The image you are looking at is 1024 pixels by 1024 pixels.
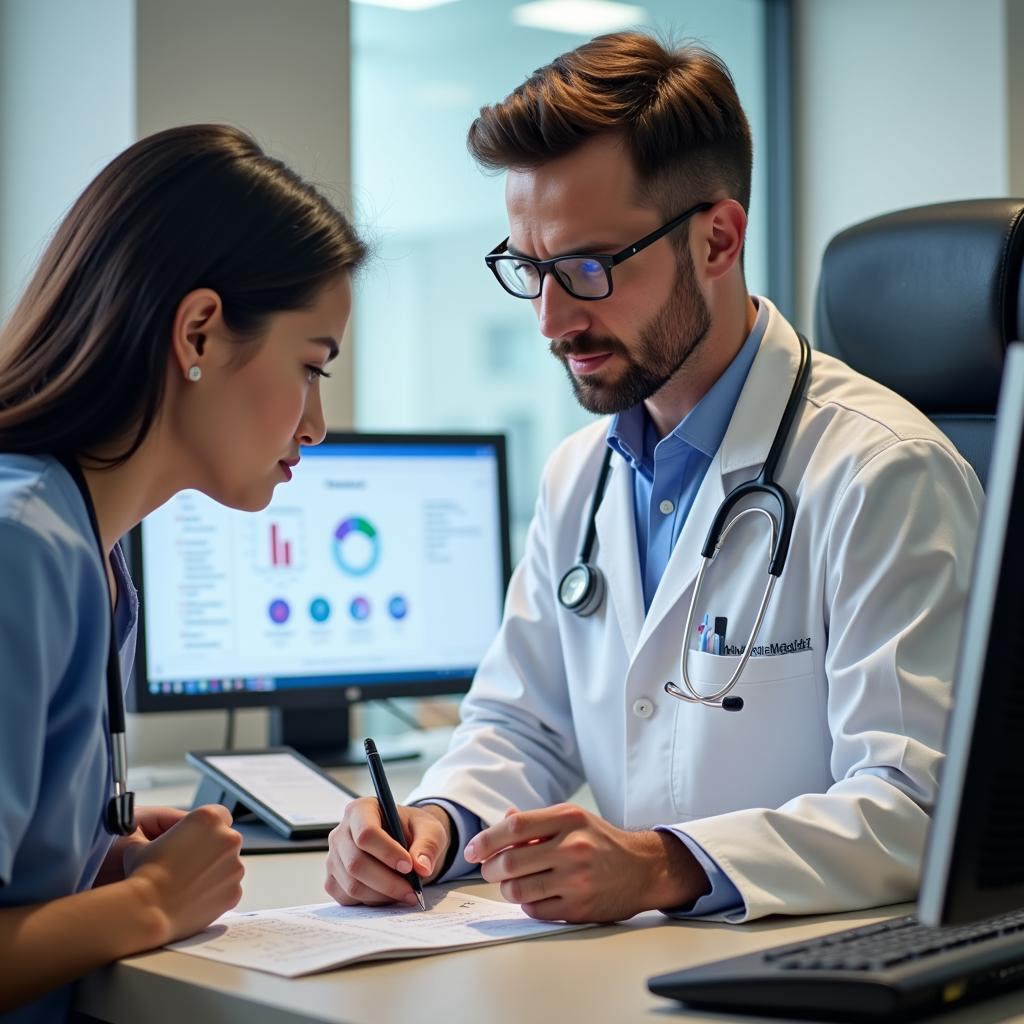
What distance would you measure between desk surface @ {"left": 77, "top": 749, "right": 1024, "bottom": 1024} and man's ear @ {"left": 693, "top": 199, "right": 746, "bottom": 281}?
75 centimetres

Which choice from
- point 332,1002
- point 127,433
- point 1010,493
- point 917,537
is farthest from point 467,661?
point 1010,493

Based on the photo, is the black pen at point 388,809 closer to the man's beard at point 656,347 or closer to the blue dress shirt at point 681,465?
the blue dress shirt at point 681,465

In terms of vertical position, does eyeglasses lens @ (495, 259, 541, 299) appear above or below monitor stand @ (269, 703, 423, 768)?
above

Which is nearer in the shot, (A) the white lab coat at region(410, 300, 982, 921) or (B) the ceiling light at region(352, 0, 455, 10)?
(A) the white lab coat at region(410, 300, 982, 921)

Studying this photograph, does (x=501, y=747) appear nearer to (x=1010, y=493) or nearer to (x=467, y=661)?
(x=467, y=661)

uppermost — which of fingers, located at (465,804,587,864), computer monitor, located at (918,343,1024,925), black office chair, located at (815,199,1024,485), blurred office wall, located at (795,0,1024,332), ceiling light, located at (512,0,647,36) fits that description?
ceiling light, located at (512,0,647,36)

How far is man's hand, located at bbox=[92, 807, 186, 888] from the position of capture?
1.14 metres

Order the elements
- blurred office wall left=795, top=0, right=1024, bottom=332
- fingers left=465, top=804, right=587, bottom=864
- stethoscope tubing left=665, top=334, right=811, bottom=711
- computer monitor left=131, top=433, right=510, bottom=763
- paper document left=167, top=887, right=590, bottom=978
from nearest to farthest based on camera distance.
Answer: paper document left=167, top=887, right=590, bottom=978 → fingers left=465, top=804, right=587, bottom=864 → stethoscope tubing left=665, top=334, right=811, bottom=711 → computer monitor left=131, top=433, right=510, bottom=763 → blurred office wall left=795, top=0, right=1024, bottom=332

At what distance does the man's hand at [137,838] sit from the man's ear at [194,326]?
373 millimetres

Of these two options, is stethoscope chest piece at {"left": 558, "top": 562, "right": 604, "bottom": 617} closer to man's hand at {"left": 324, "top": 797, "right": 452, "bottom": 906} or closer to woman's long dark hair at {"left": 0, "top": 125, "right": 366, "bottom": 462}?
man's hand at {"left": 324, "top": 797, "right": 452, "bottom": 906}

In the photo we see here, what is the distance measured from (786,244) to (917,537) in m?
2.15

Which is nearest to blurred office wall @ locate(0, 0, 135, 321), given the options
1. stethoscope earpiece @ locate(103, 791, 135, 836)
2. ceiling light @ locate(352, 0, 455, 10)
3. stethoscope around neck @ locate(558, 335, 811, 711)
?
ceiling light @ locate(352, 0, 455, 10)

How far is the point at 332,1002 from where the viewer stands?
2.81 feet

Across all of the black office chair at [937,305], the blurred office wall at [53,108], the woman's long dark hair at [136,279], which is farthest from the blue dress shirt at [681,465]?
the blurred office wall at [53,108]
